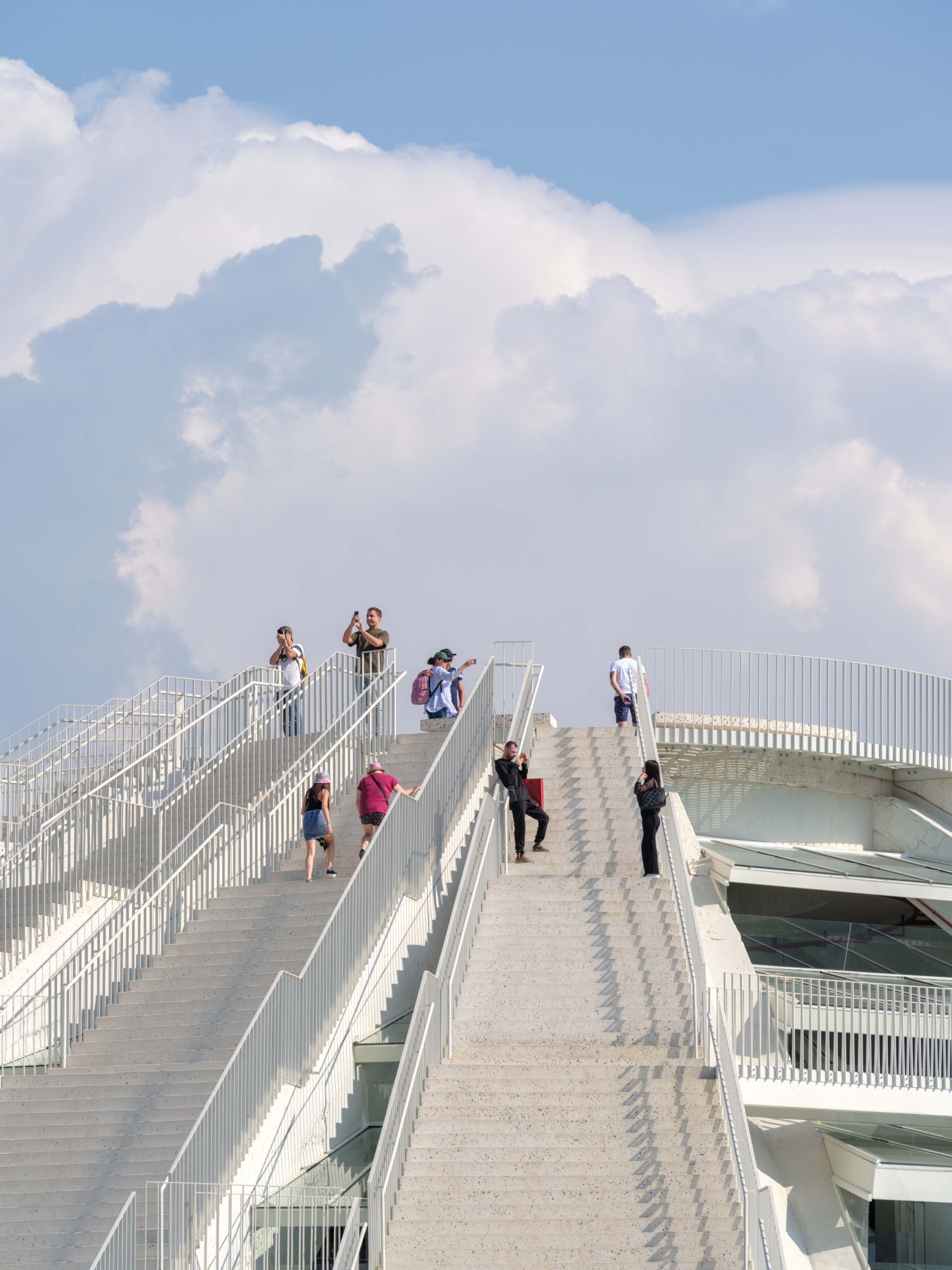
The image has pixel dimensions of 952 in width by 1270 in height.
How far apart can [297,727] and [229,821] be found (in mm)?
3283

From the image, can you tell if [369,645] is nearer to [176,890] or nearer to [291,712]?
[291,712]

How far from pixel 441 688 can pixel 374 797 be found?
5997 mm

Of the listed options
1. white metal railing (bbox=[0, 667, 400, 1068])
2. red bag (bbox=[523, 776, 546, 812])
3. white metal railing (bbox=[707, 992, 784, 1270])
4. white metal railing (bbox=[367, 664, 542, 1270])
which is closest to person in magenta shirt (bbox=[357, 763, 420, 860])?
white metal railing (bbox=[367, 664, 542, 1270])

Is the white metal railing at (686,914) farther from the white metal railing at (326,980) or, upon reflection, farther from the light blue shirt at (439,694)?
the light blue shirt at (439,694)

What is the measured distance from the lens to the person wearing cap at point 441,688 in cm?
2458

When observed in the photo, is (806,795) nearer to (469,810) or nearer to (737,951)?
(737,951)

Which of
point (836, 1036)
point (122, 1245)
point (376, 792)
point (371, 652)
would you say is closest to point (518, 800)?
point (376, 792)

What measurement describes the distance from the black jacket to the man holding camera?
3.56m

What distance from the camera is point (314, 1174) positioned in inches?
543

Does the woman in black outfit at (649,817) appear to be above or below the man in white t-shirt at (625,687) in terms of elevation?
below

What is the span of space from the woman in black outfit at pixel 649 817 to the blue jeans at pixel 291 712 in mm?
5314

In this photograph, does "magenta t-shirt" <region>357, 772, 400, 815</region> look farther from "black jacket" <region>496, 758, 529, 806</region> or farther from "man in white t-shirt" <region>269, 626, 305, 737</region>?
"man in white t-shirt" <region>269, 626, 305, 737</region>

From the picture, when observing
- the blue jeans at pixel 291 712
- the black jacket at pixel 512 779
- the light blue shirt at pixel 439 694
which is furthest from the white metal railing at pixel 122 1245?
the light blue shirt at pixel 439 694

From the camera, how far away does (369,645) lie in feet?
79.0
